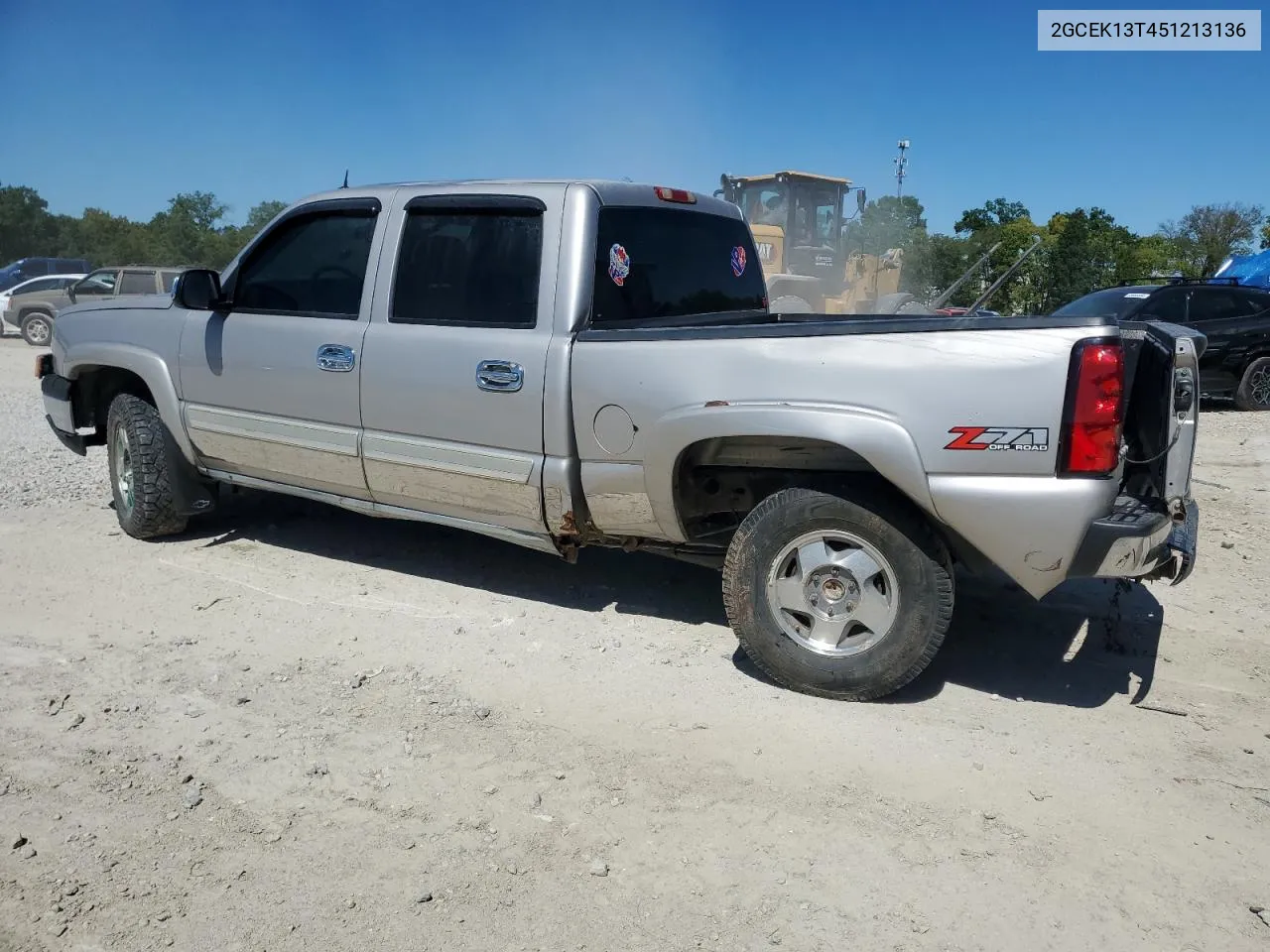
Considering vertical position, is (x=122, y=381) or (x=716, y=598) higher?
(x=122, y=381)

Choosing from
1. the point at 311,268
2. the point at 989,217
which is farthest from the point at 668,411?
the point at 989,217

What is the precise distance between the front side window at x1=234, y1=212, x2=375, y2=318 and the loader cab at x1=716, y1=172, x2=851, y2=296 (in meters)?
12.8

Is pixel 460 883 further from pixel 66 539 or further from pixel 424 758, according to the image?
pixel 66 539

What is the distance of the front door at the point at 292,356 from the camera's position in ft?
16.0

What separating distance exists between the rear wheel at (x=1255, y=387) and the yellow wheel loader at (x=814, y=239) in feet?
20.4

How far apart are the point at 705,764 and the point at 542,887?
2.76 feet

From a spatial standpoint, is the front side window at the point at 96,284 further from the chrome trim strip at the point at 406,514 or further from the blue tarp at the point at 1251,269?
the blue tarp at the point at 1251,269

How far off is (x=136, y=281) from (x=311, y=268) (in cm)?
1565

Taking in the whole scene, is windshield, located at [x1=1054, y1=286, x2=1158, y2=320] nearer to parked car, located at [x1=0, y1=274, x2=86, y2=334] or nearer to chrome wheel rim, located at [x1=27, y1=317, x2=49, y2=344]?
chrome wheel rim, located at [x1=27, y1=317, x2=49, y2=344]

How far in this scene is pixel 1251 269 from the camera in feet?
60.8

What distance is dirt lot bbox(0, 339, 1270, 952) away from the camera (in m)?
2.64

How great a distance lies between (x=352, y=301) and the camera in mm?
4883

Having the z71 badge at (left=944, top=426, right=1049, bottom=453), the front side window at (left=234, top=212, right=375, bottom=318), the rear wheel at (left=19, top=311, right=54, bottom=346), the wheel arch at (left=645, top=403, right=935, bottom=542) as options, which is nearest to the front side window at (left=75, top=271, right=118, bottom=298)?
the rear wheel at (left=19, top=311, right=54, bottom=346)

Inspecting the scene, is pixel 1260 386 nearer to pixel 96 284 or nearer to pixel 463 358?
pixel 463 358
